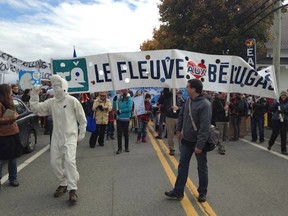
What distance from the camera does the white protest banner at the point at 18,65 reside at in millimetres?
16325

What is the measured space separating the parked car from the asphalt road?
0.33m

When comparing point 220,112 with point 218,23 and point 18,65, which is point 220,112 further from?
point 218,23

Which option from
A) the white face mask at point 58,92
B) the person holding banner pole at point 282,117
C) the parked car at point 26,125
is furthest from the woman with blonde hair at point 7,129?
the person holding banner pole at point 282,117

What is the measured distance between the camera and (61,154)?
18.7 feet

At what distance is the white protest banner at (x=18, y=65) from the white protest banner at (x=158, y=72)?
32.0 feet

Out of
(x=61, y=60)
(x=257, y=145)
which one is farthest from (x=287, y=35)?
(x=61, y=60)

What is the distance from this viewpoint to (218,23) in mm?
22312

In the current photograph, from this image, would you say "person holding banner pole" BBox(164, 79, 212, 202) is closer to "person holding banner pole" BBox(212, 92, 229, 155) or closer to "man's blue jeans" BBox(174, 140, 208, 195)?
"man's blue jeans" BBox(174, 140, 208, 195)

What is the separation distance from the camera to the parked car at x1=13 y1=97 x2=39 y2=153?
902cm

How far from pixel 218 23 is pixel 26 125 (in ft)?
52.0

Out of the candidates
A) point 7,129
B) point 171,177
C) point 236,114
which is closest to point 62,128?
point 7,129

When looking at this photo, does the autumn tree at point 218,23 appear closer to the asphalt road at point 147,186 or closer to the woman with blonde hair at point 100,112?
the woman with blonde hair at point 100,112

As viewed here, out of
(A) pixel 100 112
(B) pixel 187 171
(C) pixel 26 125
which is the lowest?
(B) pixel 187 171

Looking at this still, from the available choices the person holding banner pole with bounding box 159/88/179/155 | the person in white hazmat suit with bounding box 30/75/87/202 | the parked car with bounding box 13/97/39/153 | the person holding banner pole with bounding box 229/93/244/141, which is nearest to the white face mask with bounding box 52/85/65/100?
the person in white hazmat suit with bounding box 30/75/87/202
